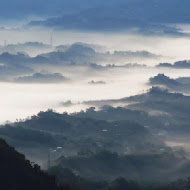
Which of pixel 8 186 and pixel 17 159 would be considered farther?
pixel 17 159

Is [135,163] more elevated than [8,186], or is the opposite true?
[135,163]

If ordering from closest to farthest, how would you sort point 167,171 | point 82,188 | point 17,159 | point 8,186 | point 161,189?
point 8,186 < point 17,159 < point 82,188 < point 161,189 < point 167,171

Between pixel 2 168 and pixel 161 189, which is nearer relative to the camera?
pixel 2 168

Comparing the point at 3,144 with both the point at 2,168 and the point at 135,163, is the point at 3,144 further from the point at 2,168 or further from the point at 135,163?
the point at 135,163

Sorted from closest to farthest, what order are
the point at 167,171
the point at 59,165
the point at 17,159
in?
the point at 17,159 < the point at 59,165 < the point at 167,171

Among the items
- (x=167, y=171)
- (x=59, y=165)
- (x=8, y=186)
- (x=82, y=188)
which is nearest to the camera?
(x=8, y=186)

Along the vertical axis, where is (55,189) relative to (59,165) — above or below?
below

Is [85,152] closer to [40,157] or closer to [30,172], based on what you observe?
[40,157]

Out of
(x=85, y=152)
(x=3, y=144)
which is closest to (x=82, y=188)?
(x=3, y=144)

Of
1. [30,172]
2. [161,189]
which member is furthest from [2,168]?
[161,189]
